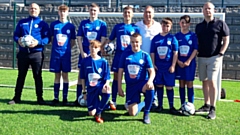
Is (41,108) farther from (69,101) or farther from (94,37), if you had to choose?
(94,37)

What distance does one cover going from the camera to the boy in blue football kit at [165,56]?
6.05m

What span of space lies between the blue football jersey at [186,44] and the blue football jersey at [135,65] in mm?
882

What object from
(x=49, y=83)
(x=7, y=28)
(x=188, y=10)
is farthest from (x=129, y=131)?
(x=7, y=28)

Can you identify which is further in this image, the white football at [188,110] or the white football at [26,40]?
the white football at [26,40]

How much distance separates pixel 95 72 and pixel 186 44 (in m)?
1.70

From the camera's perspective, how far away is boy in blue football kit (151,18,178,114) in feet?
19.9

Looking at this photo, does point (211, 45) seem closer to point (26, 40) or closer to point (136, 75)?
point (136, 75)

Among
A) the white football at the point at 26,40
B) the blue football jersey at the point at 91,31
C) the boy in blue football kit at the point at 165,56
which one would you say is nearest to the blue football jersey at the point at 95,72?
the blue football jersey at the point at 91,31

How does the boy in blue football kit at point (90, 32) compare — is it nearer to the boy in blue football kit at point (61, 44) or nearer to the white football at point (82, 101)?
the boy in blue football kit at point (61, 44)

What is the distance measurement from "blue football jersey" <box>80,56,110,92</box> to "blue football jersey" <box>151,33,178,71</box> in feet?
3.35

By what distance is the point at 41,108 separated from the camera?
20.4ft

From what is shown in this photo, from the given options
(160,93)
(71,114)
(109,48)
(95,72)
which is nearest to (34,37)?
(109,48)

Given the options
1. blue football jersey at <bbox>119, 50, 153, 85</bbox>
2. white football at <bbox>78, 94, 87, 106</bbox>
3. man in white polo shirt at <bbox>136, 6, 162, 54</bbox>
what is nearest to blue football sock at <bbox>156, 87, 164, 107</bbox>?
blue football jersey at <bbox>119, 50, 153, 85</bbox>

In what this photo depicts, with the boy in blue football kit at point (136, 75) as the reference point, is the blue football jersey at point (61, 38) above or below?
above
